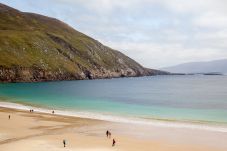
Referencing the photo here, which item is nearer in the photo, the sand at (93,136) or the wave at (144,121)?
the sand at (93,136)

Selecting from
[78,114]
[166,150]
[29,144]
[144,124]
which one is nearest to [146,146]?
[166,150]

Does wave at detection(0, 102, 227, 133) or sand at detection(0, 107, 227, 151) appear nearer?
sand at detection(0, 107, 227, 151)

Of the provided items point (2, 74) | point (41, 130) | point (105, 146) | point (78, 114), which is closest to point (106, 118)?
point (78, 114)

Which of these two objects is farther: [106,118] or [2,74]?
[2,74]

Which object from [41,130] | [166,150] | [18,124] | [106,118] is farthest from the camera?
[106,118]

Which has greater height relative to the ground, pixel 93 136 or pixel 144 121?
pixel 144 121

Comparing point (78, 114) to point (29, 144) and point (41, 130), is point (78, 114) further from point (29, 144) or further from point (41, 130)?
point (29, 144)

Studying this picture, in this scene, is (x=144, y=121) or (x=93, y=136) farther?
(x=144, y=121)

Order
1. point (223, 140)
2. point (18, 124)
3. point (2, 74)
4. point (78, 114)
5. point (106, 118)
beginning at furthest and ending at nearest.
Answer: point (2, 74), point (78, 114), point (106, 118), point (18, 124), point (223, 140)
